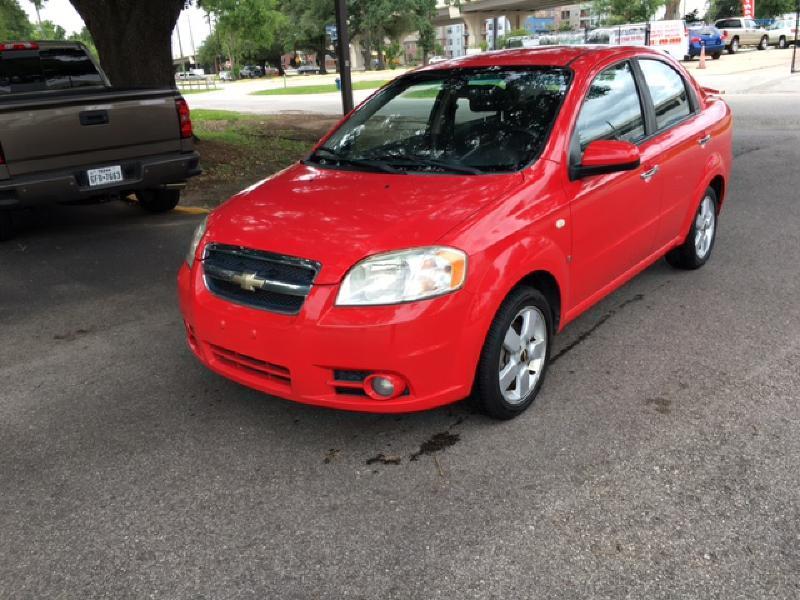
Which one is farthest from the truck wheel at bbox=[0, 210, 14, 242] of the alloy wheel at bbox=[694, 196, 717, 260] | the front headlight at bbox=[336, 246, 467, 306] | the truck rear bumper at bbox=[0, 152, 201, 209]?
the alloy wheel at bbox=[694, 196, 717, 260]

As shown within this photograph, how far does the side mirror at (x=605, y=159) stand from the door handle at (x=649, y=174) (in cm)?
63

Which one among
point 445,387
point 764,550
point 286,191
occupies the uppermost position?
point 286,191

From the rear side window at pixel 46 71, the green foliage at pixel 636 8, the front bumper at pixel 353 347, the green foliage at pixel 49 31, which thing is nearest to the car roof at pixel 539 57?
the front bumper at pixel 353 347

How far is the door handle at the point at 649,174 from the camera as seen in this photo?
4.23m

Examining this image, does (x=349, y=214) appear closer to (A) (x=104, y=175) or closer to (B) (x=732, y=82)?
(A) (x=104, y=175)

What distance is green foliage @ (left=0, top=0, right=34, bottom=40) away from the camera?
24.9 m

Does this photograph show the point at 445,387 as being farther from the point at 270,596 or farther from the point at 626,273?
the point at 626,273

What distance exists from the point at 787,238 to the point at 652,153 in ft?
9.09

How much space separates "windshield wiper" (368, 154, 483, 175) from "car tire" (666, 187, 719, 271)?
2.25 metres

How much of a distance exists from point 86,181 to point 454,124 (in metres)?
3.86

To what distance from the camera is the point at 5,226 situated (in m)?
7.09

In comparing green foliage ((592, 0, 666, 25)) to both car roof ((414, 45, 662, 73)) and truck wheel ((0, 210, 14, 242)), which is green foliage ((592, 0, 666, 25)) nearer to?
truck wheel ((0, 210, 14, 242))

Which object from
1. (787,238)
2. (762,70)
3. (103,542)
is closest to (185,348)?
(103,542)

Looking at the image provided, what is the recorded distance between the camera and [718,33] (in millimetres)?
33344
